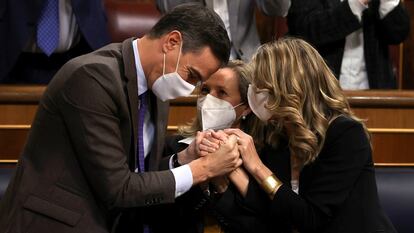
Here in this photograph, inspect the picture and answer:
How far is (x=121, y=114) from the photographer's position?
1086 millimetres

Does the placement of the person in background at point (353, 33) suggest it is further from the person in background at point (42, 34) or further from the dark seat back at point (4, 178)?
the dark seat back at point (4, 178)

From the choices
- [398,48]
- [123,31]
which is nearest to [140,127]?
[123,31]

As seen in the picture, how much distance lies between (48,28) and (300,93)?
872 mm

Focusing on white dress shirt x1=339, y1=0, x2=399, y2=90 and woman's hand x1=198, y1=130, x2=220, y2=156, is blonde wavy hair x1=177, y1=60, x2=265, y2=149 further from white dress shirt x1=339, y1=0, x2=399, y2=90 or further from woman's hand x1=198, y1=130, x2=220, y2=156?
white dress shirt x1=339, y1=0, x2=399, y2=90

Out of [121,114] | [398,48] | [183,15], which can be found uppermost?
[183,15]

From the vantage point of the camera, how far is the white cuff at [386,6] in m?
1.87

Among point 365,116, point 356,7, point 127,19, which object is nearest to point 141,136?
point 365,116

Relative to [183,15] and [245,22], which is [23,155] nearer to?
[183,15]

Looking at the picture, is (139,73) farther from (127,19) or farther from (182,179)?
(127,19)

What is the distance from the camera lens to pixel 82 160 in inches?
42.0

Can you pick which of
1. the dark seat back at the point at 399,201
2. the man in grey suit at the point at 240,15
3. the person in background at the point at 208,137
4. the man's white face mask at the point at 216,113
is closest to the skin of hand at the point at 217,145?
the person in background at the point at 208,137

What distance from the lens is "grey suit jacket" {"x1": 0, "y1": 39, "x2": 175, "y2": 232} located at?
3.44 ft

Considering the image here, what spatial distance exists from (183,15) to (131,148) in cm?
21

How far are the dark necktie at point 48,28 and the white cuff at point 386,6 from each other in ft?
2.55
